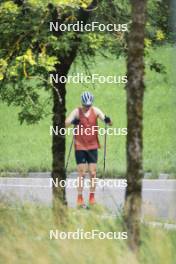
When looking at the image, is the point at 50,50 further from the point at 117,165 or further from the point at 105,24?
the point at 117,165

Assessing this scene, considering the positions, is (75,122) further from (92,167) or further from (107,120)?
(92,167)

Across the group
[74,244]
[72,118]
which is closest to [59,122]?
[72,118]

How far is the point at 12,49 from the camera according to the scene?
8.20 m

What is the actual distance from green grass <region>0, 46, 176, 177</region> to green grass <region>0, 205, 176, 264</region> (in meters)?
1.07

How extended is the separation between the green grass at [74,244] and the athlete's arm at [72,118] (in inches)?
42.4

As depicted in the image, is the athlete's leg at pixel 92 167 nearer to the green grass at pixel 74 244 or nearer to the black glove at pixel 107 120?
the black glove at pixel 107 120

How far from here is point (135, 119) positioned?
6438 millimetres

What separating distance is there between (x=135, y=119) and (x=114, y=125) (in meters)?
1.65

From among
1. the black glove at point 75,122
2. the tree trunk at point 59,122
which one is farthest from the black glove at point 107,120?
the tree trunk at point 59,122

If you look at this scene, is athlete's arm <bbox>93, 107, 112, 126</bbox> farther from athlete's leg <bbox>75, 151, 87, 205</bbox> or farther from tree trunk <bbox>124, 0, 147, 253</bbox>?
tree trunk <bbox>124, 0, 147, 253</bbox>

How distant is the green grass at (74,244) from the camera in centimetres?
603

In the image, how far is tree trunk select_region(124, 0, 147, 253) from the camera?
6.37 meters

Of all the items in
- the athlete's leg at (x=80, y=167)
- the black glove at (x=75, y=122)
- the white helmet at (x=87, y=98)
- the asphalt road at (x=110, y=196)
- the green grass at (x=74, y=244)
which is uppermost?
the white helmet at (x=87, y=98)

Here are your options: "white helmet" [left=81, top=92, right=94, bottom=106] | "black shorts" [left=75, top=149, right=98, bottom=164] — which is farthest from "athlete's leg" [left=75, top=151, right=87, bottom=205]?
"white helmet" [left=81, top=92, right=94, bottom=106]
